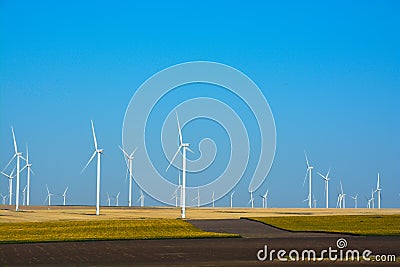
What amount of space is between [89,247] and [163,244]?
15.7 feet

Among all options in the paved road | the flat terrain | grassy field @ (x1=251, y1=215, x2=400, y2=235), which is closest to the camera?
the flat terrain

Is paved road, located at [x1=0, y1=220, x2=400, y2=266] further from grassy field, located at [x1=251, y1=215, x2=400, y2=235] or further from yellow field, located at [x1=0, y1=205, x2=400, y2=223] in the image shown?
yellow field, located at [x1=0, y1=205, x2=400, y2=223]

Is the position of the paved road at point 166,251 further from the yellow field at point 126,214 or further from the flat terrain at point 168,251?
the yellow field at point 126,214

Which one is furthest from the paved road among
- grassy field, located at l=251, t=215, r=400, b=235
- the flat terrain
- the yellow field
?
the yellow field

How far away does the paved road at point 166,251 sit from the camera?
34.7 meters

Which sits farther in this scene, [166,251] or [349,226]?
[349,226]

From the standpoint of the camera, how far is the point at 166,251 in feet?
137

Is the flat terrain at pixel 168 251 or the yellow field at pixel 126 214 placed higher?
the yellow field at pixel 126 214

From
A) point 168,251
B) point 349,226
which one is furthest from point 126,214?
point 168,251

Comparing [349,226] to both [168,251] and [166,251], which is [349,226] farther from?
[166,251]

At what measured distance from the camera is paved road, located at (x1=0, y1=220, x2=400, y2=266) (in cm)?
3466

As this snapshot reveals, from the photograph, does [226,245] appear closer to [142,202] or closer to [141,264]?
[141,264]

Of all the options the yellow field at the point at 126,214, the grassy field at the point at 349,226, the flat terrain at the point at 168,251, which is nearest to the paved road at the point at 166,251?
the flat terrain at the point at 168,251

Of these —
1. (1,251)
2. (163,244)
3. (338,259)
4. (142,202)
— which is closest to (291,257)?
(338,259)
